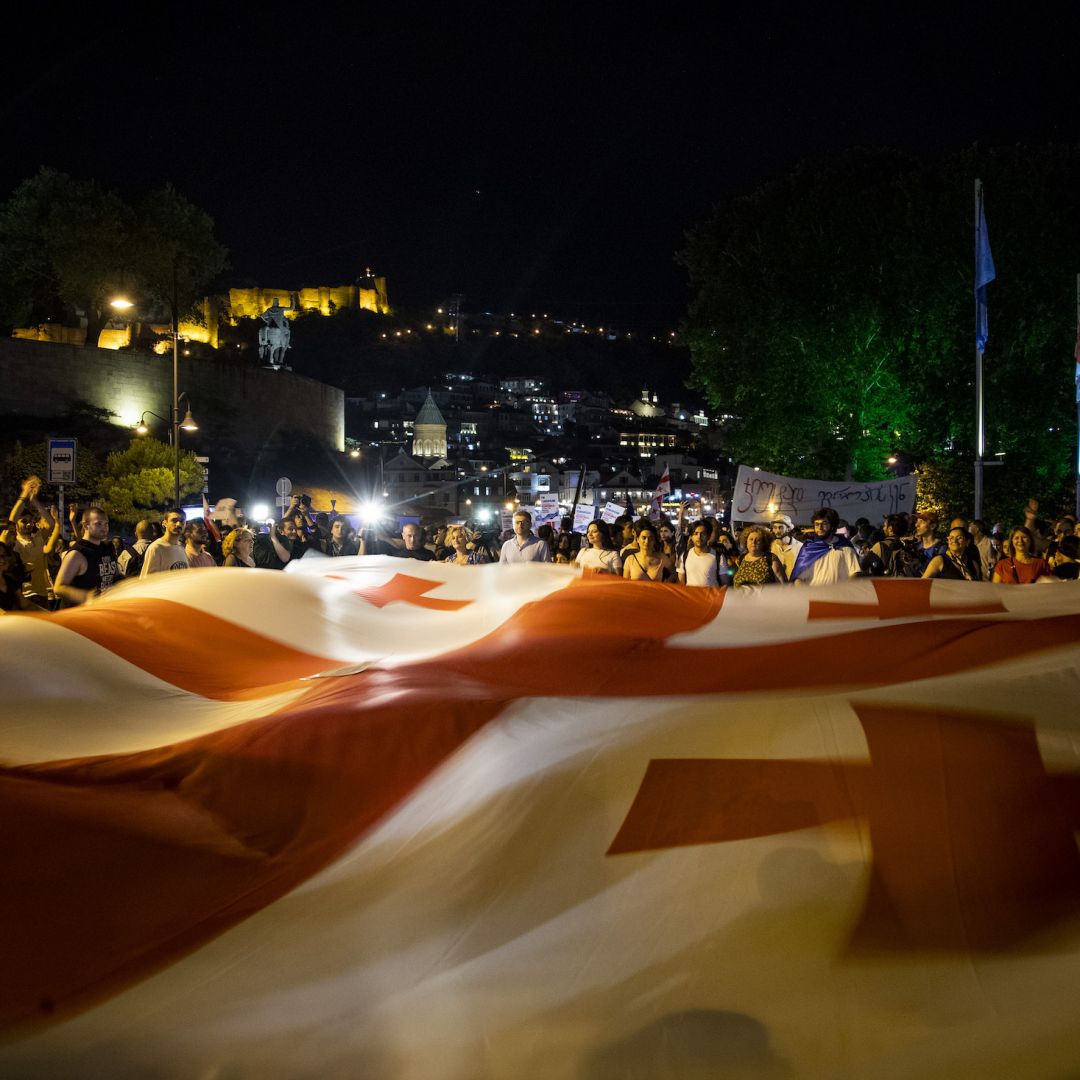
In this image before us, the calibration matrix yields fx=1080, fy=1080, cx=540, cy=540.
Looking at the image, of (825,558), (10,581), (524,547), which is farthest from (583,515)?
(10,581)

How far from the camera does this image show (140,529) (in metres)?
9.98

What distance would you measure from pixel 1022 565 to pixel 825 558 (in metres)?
1.51

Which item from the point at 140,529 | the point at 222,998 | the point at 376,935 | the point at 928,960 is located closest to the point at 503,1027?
the point at 376,935

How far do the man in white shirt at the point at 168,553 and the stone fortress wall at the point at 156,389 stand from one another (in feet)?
192

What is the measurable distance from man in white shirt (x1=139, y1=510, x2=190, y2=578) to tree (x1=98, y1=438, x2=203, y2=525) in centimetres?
4184

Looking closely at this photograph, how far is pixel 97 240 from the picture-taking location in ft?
201

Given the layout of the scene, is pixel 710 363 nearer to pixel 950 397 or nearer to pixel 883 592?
pixel 950 397

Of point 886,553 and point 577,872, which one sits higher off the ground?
point 886,553

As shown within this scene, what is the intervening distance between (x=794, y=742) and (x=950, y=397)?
24.7m

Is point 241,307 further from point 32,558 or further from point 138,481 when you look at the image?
point 32,558

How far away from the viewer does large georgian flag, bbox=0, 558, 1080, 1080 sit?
2883mm

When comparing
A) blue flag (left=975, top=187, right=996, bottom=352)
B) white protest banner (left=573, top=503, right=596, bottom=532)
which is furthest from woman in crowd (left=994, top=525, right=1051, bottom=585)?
blue flag (left=975, top=187, right=996, bottom=352)

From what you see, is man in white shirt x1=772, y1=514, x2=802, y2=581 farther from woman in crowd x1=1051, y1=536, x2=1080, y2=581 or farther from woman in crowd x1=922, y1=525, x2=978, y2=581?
woman in crowd x1=1051, y1=536, x2=1080, y2=581

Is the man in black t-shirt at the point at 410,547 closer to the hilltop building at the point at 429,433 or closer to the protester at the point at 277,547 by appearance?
the protester at the point at 277,547
